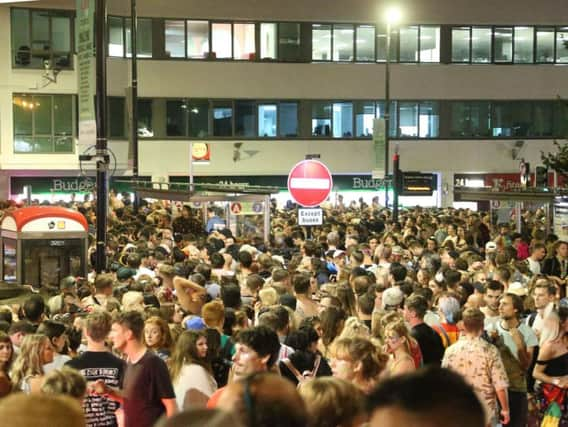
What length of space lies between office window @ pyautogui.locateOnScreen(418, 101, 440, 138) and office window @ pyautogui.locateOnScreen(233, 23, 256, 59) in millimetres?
8602

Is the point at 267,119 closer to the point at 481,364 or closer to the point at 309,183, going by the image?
the point at 309,183

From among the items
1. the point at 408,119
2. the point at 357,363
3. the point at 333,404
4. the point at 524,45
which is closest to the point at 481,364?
the point at 357,363

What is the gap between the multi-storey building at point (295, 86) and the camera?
42.6 metres

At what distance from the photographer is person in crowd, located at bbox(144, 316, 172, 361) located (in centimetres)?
891

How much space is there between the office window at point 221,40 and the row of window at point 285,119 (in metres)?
2.11

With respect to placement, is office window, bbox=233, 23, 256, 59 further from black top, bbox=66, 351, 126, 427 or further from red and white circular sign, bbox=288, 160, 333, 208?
black top, bbox=66, 351, 126, 427

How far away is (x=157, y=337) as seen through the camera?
8938 mm

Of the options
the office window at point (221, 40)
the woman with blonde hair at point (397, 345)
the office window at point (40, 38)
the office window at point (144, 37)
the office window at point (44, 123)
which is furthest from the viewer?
the office window at point (221, 40)

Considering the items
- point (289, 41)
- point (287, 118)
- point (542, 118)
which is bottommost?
point (287, 118)

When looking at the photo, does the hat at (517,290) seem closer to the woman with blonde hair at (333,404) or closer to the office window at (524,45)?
the woman with blonde hair at (333,404)

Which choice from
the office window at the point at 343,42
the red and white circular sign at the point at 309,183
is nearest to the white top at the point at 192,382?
the red and white circular sign at the point at 309,183

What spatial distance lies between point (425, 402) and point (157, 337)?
6.54 meters

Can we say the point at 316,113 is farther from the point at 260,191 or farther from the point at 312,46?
the point at 260,191

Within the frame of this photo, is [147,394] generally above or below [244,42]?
below
